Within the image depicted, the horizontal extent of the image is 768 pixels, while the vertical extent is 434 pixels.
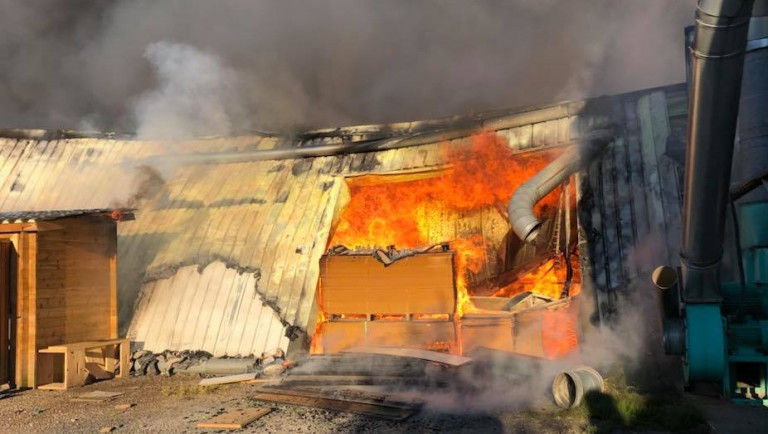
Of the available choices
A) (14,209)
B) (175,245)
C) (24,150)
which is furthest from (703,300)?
(24,150)

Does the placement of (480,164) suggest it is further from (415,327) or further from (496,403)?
(496,403)

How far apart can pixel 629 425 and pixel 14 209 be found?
15167mm

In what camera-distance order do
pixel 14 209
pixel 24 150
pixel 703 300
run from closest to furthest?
pixel 703 300, pixel 14 209, pixel 24 150

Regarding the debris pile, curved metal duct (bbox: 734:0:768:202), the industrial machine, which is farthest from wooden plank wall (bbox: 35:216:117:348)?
curved metal duct (bbox: 734:0:768:202)

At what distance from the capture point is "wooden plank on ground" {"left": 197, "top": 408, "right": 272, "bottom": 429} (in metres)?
6.86

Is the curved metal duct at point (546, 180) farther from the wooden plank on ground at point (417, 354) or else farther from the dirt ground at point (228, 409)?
the dirt ground at point (228, 409)

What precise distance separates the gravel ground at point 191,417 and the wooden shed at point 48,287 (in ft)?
2.24

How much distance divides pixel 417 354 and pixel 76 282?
630 cm

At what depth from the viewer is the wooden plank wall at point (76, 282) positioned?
9.79 m

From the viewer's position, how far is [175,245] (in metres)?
12.8

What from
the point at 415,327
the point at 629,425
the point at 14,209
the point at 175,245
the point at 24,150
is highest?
the point at 24,150

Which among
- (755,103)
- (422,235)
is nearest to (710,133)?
(755,103)

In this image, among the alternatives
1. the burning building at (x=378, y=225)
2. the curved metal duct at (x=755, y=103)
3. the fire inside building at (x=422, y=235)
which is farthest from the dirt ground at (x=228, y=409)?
the curved metal duct at (x=755, y=103)

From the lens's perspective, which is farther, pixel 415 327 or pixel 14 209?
pixel 14 209
